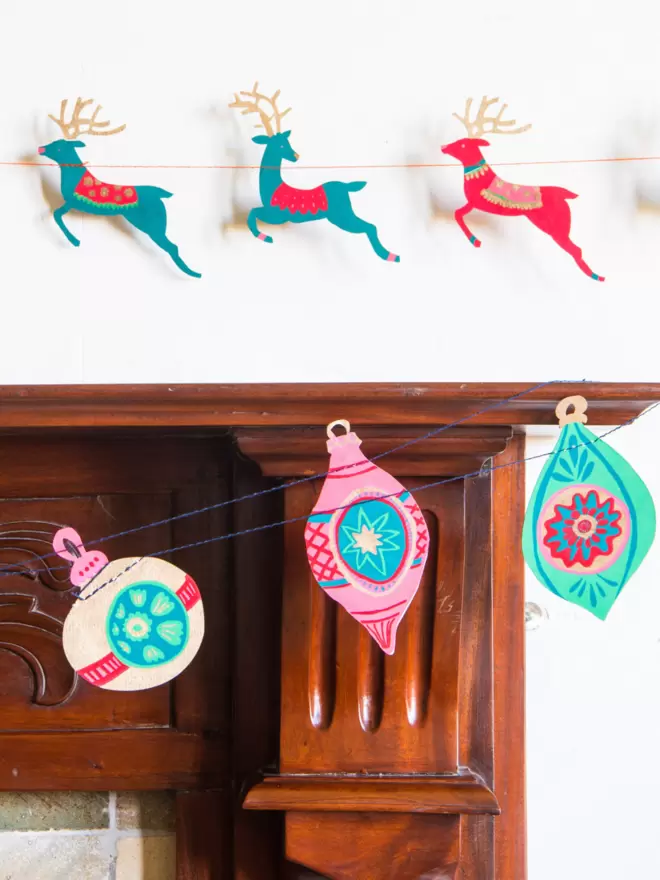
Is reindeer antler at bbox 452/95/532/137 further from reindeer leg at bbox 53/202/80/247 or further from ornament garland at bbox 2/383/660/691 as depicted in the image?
reindeer leg at bbox 53/202/80/247

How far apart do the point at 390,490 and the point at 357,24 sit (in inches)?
26.5

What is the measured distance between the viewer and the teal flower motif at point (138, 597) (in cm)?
92

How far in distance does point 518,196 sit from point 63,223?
604mm

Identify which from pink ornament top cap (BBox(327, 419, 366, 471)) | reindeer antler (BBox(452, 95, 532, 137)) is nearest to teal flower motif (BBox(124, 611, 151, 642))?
pink ornament top cap (BBox(327, 419, 366, 471))

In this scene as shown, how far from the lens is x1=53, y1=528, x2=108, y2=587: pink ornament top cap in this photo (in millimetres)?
934

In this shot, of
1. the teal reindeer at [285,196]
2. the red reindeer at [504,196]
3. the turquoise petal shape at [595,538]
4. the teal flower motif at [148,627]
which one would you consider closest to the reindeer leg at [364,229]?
the teal reindeer at [285,196]

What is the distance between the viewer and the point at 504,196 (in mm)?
1067

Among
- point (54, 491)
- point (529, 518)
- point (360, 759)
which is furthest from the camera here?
point (54, 491)

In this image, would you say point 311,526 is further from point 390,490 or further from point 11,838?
point 11,838

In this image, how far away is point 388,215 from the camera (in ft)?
3.62

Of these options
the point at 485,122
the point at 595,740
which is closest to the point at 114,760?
the point at 595,740

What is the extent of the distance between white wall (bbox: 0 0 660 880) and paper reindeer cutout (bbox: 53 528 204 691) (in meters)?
0.30

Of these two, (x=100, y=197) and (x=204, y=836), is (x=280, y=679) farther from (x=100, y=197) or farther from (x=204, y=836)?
(x=100, y=197)

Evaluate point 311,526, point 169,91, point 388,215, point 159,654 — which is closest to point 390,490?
point 311,526
